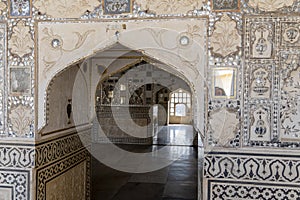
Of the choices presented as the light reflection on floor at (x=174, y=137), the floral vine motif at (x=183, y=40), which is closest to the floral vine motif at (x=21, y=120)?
the floral vine motif at (x=183, y=40)

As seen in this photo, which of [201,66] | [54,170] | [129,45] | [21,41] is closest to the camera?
[201,66]

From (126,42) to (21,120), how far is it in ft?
3.36

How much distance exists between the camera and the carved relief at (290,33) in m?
2.23

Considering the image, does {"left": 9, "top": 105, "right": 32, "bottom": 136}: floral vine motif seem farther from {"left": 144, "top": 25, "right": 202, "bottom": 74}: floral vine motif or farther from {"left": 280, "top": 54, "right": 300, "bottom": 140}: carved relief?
{"left": 280, "top": 54, "right": 300, "bottom": 140}: carved relief

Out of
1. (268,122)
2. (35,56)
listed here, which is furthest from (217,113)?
(35,56)

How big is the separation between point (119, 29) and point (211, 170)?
1.22 m

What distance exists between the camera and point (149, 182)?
5.10 metres

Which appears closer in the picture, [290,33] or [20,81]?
[290,33]

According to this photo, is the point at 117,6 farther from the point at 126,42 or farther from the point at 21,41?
the point at 21,41

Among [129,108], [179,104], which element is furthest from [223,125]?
[179,104]

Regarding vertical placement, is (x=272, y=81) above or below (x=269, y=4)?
below

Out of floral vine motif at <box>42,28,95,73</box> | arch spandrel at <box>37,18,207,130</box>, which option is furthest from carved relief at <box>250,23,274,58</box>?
floral vine motif at <box>42,28,95,73</box>

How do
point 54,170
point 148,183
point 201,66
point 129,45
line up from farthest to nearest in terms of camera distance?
point 148,183, point 54,170, point 129,45, point 201,66

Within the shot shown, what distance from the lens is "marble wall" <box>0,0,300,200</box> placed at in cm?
225
